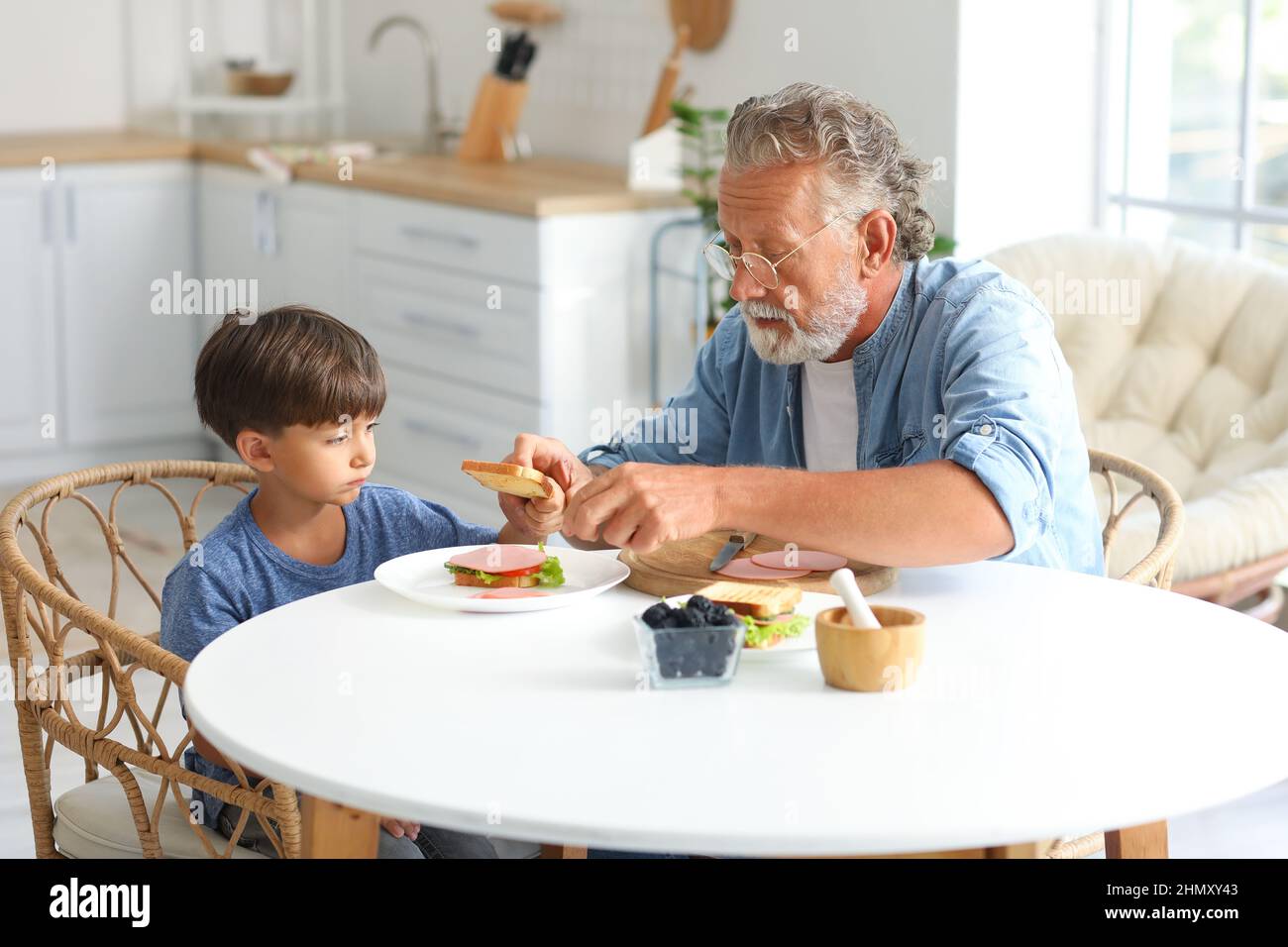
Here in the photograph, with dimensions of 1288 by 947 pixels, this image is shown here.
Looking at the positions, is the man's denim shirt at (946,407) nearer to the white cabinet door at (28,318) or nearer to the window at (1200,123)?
the window at (1200,123)

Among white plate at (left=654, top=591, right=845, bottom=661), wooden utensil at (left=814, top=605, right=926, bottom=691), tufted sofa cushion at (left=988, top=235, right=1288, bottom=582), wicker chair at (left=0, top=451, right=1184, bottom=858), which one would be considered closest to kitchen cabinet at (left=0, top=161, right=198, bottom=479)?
tufted sofa cushion at (left=988, top=235, right=1288, bottom=582)

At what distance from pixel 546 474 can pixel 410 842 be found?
45 centimetres

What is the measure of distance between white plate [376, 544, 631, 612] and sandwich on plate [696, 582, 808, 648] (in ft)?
0.50

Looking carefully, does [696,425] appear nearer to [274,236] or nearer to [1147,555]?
[1147,555]

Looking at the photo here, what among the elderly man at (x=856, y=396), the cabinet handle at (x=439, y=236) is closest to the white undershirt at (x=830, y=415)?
the elderly man at (x=856, y=396)

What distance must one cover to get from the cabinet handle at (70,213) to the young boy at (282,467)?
317cm

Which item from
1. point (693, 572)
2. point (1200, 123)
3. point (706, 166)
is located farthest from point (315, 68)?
point (693, 572)

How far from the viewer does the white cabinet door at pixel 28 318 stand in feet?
15.3

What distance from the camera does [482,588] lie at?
1.62 meters

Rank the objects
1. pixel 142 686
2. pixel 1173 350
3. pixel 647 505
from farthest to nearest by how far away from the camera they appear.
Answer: pixel 142 686
pixel 1173 350
pixel 647 505

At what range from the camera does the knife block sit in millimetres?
4535
